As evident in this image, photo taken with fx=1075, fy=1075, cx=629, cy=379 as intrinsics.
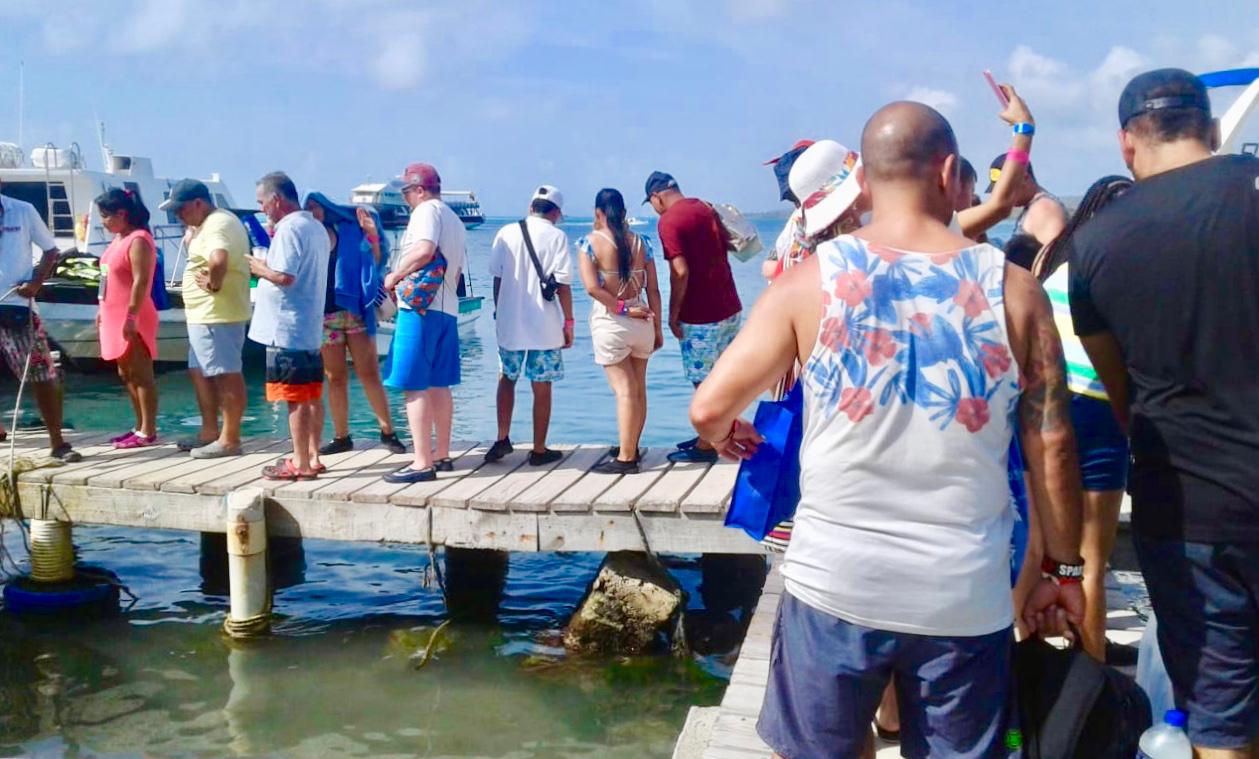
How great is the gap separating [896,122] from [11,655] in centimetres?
647

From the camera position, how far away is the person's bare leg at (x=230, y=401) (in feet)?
22.9

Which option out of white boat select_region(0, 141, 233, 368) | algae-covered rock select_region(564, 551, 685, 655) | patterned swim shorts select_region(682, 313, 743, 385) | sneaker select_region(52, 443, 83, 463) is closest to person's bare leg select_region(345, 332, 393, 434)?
algae-covered rock select_region(564, 551, 685, 655)

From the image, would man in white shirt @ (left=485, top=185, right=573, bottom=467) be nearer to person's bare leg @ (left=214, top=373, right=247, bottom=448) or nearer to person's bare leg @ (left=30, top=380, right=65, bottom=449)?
person's bare leg @ (left=214, top=373, right=247, bottom=448)

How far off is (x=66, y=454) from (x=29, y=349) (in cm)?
75

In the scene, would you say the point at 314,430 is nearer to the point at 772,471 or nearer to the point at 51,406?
the point at 51,406

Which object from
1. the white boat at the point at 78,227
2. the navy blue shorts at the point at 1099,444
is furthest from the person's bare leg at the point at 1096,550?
the white boat at the point at 78,227

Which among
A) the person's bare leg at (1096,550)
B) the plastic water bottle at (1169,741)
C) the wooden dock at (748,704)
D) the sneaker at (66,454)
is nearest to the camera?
the plastic water bottle at (1169,741)

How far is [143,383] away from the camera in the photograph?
7.50 metres

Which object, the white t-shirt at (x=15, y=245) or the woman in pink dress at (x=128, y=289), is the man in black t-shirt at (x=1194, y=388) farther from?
the white t-shirt at (x=15, y=245)

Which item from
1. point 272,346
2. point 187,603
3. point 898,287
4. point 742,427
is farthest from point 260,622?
point 898,287

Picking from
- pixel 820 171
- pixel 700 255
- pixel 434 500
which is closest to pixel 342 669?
pixel 434 500

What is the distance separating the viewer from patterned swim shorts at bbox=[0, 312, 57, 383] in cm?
710

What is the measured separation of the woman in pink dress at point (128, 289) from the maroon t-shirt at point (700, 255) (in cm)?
346

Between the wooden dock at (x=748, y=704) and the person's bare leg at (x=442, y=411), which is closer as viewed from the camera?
the wooden dock at (x=748, y=704)
